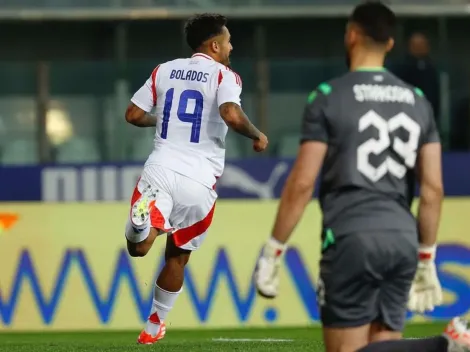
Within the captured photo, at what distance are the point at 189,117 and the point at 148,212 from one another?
2.46 feet

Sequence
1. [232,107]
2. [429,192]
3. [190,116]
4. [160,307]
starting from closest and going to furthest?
[429,192], [232,107], [190,116], [160,307]

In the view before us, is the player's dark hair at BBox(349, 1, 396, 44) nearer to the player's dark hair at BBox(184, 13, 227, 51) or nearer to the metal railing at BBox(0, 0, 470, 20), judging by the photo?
the player's dark hair at BBox(184, 13, 227, 51)

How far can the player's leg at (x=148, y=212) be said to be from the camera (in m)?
9.21

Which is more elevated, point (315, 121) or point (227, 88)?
point (315, 121)

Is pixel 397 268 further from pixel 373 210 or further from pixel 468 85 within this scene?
pixel 468 85

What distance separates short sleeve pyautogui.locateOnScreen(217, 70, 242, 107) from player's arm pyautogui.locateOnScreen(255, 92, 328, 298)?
12.1 ft

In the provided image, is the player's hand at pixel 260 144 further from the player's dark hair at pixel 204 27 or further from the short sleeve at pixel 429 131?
the short sleeve at pixel 429 131

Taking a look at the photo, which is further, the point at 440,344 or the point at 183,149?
the point at 183,149

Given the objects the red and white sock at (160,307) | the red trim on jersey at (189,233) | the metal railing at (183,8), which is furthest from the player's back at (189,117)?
the metal railing at (183,8)

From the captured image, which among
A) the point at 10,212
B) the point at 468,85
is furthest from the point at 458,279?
the point at 10,212

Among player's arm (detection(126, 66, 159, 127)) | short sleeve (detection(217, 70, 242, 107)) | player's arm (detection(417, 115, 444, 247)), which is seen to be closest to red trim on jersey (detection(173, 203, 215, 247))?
player's arm (detection(126, 66, 159, 127))

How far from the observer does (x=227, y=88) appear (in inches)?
367

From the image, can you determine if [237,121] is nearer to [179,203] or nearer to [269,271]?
[179,203]

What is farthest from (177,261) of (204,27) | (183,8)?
(183,8)
